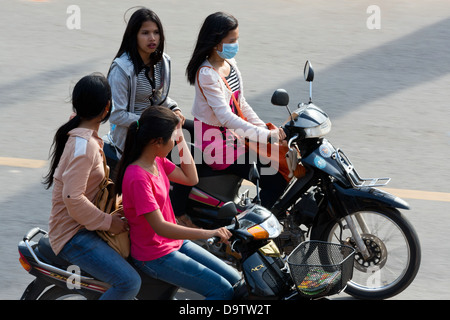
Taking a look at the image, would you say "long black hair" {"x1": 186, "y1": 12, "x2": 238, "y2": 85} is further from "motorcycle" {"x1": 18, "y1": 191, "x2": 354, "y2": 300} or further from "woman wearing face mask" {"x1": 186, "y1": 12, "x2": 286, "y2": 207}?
"motorcycle" {"x1": 18, "y1": 191, "x2": 354, "y2": 300}

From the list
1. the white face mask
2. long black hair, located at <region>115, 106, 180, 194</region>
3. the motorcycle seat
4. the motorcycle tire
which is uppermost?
the white face mask

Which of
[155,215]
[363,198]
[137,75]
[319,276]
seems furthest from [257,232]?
[137,75]

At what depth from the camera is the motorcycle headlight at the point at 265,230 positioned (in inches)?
159

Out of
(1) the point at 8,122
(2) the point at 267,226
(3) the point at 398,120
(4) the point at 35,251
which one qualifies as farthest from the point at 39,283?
(3) the point at 398,120

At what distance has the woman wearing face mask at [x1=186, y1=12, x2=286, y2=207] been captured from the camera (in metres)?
4.95

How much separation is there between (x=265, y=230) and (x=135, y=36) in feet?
5.86

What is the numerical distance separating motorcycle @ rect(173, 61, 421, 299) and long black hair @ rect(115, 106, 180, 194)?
93 cm

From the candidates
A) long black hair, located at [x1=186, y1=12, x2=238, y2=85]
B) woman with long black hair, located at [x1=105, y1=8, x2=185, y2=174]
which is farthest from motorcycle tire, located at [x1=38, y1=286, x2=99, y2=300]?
long black hair, located at [x1=186, y1=12, x2=238, y2=85]

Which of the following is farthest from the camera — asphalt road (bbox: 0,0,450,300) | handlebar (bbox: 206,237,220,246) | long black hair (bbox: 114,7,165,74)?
asphalt road (bbox: 0,0,450,300)

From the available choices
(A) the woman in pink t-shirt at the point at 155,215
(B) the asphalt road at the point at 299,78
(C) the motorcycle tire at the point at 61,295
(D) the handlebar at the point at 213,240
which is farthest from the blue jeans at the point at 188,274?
(B) the asphalt road at the point at 299,78

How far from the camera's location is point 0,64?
28.9 feet

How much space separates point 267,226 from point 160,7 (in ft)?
22.6

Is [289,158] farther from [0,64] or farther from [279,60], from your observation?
[0,64]

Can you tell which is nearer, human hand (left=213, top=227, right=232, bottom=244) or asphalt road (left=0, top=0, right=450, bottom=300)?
human hand (left=213, top=227, right=232, bottom=244)
